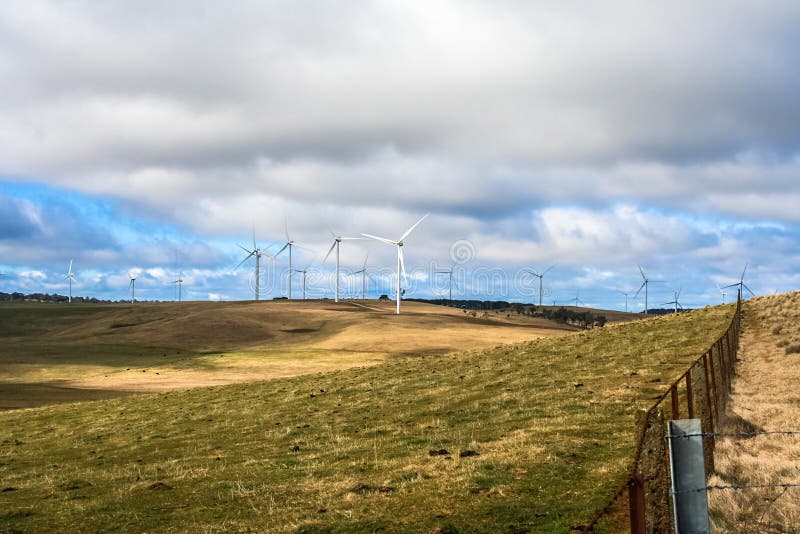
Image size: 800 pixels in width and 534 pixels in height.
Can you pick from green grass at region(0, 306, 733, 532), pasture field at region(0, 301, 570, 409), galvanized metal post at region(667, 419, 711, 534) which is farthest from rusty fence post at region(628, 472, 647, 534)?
pasture field at region(0, 301, 570, 409)

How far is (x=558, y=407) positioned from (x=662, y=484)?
1738 cm

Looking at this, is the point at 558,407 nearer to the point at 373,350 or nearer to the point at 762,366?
the point at 762,366

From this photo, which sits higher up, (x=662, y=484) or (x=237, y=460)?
(x=662, y=484)

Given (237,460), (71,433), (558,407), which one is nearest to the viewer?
(237,460)

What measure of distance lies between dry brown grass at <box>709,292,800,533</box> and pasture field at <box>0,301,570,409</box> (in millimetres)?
49674

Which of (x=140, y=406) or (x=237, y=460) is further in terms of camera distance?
(x=140, y=406)

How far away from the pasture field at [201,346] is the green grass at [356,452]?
2779cm

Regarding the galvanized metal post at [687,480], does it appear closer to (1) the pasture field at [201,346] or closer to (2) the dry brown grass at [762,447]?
(2) the dry brown grass at [762,447]

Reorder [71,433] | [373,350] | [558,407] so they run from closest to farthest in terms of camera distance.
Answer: [558,407] → [71,433] → [373,350]

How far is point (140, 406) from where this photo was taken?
47.8 meters

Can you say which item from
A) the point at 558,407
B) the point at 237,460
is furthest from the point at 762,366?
the point at 237,460

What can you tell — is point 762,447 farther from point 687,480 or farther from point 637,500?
point 637,500

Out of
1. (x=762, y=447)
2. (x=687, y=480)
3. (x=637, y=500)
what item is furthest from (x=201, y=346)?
(x=637, y=500)

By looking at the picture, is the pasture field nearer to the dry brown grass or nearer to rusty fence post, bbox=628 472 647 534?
the dry brown grass
